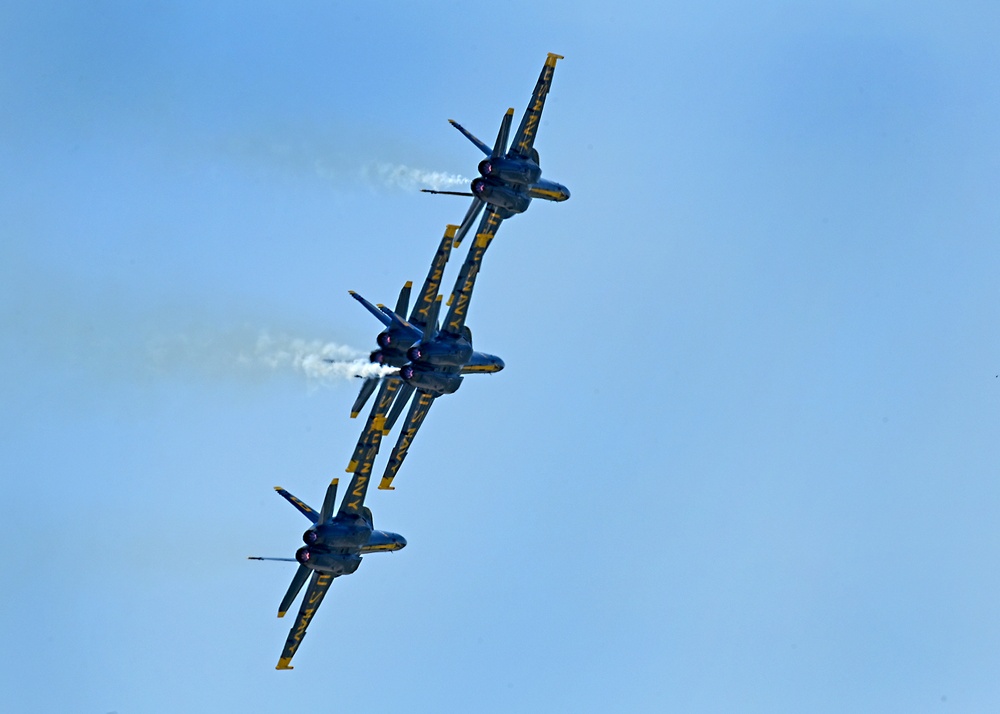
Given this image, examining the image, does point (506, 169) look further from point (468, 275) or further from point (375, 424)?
point (375, 424)

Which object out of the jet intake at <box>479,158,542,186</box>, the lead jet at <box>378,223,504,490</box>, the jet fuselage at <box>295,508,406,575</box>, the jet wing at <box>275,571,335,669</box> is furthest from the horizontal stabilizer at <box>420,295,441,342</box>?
the jet wing at <box>275,571,335,669</box>

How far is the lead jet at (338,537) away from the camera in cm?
13200

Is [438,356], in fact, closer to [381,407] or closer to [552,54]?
[381,407]

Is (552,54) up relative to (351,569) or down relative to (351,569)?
up

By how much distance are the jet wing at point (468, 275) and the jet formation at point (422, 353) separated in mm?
53

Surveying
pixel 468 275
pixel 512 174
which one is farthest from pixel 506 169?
pixel 468 275

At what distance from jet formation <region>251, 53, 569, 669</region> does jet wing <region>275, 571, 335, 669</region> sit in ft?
0.25

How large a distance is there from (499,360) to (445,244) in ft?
24.5

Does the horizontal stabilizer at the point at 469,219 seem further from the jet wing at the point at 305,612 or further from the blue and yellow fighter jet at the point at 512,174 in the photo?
the jet wing at the point at 305,612

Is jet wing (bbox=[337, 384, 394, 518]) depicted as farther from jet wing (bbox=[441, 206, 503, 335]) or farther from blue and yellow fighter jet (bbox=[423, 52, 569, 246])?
blue and yellow fighter jet (bbox=[423, 52, 569, 246])

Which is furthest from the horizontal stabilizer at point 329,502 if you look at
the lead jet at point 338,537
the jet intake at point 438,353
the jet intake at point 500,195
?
the jet intake at point 500,195

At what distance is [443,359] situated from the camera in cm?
13012

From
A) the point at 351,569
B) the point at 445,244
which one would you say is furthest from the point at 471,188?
the point at 351,569

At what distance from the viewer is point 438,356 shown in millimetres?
129875
